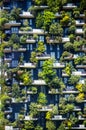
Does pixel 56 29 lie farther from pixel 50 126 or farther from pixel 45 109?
pixel 50 126

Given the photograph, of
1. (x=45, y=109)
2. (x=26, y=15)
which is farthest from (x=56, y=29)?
(x=45, y=109)

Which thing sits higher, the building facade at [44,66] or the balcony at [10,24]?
the balcony at [10,24]

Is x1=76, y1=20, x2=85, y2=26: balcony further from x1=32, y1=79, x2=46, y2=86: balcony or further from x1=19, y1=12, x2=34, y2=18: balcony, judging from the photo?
x1=32, y1=79, x2=46, y2=86: balcony

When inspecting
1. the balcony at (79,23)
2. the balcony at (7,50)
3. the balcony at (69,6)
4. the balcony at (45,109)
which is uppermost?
the balcony at (69,6)

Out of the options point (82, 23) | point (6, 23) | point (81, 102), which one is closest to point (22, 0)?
point (6, 23)

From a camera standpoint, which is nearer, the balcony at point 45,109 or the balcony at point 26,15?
the balcony at point 45,109

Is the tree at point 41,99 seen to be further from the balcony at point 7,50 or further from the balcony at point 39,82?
the balcony at point 7,50

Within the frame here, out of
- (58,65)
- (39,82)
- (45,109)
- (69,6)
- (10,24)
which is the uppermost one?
(69,6)

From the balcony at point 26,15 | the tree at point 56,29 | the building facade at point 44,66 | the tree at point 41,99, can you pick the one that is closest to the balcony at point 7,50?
the building facade at point 44,66

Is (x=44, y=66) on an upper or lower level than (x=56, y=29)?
lower

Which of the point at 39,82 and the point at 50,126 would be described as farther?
the point at 39,82

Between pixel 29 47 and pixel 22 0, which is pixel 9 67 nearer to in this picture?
pixel 29 47
